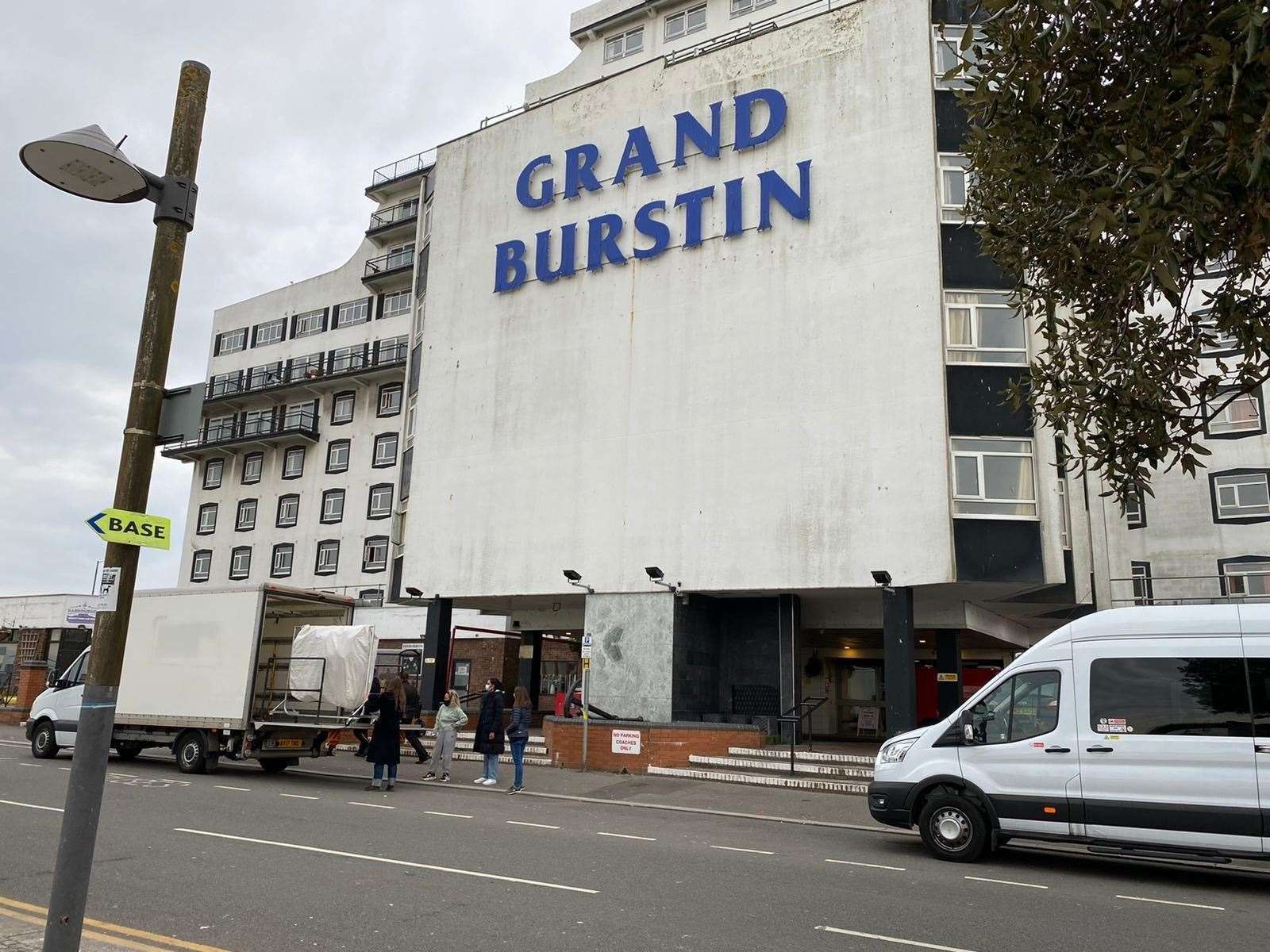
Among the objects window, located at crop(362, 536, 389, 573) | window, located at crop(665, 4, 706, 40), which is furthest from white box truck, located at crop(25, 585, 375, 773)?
window, located at crop(665, 4, 706, 40)

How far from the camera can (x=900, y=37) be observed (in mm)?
24516

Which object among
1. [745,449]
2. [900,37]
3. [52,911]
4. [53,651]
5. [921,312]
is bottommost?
[52,911]

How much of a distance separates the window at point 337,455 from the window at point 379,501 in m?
2.44

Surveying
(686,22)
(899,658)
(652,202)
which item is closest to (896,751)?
(899,658)

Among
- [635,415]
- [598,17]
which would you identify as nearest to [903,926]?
[635,415]

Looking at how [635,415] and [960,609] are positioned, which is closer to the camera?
[960,609]

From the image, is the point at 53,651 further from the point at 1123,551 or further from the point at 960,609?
the point at 1123,551

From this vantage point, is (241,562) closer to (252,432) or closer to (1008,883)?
(252,432)

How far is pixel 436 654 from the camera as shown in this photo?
95.2 ft

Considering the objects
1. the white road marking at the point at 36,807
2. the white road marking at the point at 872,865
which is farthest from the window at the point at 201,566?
the white road marking at the point at 872,865

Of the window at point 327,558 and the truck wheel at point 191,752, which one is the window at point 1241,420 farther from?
the window at point 327,558

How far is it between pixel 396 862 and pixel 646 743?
1194 cm

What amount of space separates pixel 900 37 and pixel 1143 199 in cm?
2116

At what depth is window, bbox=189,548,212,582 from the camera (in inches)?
2120
